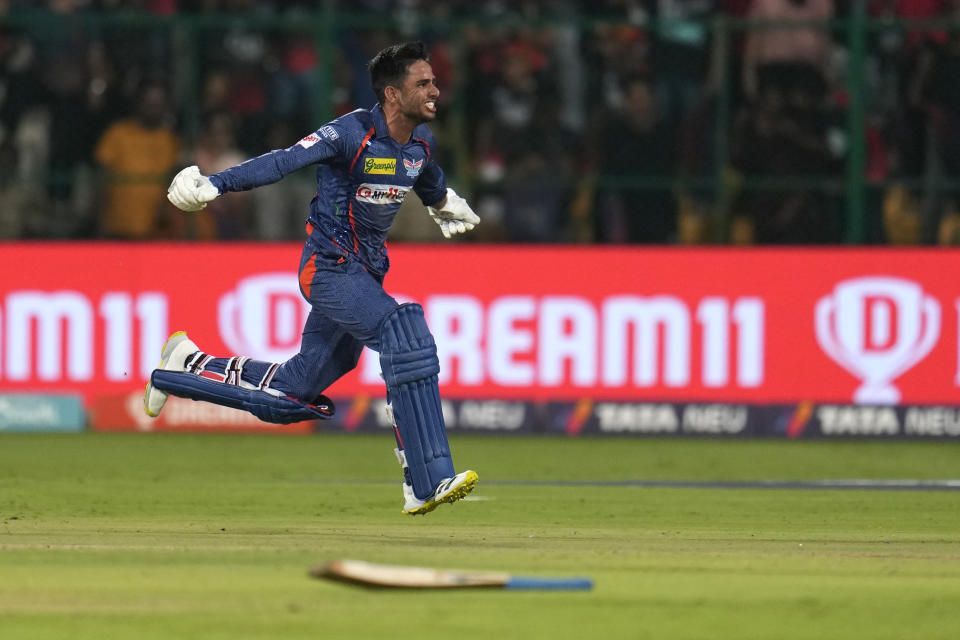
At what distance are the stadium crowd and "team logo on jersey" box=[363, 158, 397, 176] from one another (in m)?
6.48

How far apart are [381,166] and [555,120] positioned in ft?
23.3

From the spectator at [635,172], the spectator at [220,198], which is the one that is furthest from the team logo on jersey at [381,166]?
the spectator at [220,198]

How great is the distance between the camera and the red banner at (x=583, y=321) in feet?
46.7

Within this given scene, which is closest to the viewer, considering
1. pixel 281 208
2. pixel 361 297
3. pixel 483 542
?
pixel 483 542

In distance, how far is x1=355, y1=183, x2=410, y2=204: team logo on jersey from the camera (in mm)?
8648

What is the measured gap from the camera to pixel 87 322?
14.4 meters

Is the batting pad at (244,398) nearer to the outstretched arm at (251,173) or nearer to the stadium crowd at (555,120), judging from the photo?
the outstretched arm at (251,173)

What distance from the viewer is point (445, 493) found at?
327 inches

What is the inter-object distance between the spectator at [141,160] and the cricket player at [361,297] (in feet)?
20.9

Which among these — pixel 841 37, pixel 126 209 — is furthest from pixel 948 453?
pixel 126 209

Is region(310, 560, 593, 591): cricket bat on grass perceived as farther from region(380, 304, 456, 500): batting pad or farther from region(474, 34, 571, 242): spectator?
region(474, 34, 571, 242): spectator

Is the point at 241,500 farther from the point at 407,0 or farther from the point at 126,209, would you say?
the point at 407,0

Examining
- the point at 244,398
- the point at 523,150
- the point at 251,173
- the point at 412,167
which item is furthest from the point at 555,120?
the point at 251,173

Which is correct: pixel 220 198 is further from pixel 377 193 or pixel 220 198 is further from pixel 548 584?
pixel 548 584
